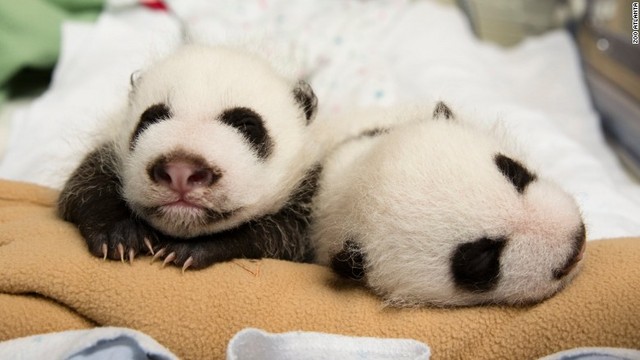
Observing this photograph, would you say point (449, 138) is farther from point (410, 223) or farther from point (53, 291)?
point (53, 291)

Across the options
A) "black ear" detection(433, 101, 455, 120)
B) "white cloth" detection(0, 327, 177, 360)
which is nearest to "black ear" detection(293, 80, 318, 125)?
"black ear" detection(433, 101, 455, 120)

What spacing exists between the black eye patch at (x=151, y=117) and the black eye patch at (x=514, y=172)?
68cm

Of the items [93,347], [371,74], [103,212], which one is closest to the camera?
[93,347]

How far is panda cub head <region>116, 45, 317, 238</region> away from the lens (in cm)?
124

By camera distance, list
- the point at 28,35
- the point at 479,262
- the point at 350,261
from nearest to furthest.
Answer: the point at 479,262
the point at 350,261
the point at 28,35

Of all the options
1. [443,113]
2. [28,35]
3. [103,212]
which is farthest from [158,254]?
[28,35]

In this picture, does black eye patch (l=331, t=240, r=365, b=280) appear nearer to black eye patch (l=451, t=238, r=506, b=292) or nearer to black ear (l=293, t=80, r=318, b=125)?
black eye patch (l=451, t=238, r=506, b=292)

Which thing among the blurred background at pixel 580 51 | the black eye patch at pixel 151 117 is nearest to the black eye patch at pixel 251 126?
the black eye patch at pixel 151 117

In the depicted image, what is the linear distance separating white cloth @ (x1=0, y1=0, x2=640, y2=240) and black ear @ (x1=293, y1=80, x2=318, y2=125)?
34cm

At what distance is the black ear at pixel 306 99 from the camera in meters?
1.60

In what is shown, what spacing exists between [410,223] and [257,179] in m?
0.35

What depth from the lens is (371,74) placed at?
2549 mm

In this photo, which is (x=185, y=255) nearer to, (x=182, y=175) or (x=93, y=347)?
(x=182, y=175)

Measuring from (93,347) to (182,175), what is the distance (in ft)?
1.11
